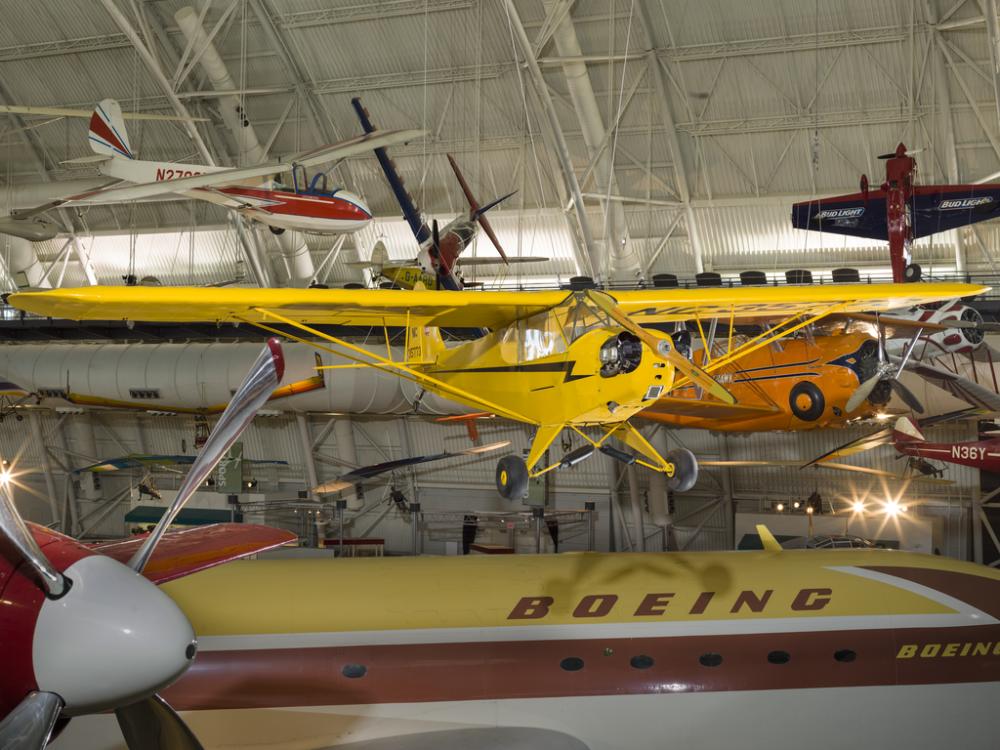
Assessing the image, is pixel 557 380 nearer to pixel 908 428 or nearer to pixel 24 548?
pixel 24 548

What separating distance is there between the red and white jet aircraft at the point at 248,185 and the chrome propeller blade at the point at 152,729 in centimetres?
1150

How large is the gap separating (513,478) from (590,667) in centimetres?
Answer: 355

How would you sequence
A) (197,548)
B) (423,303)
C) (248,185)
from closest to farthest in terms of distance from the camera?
(197,548) < (423,303) < (248,185)

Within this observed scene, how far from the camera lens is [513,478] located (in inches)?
345

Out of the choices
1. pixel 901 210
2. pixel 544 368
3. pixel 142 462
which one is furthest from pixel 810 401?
pixel 142 462

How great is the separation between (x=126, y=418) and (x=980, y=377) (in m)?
24.2

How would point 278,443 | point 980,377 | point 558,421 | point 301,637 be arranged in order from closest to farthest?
1. point 558,421
2. point 301,637
3. point 980,377
4. point 278,443

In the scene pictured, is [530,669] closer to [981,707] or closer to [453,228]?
[981,707]

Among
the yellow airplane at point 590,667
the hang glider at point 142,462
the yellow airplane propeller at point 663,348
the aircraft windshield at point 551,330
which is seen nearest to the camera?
the yellow airplane propeller at point 663,348

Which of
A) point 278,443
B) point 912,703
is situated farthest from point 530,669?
point 278,443

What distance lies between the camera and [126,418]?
27.4m

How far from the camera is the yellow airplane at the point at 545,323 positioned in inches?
327

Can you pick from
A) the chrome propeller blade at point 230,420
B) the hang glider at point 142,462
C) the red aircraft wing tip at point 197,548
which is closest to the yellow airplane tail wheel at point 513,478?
the red aircraft wing tip at point 197,548

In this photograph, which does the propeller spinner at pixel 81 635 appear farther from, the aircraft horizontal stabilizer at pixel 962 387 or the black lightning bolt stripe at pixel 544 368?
the aircraft horizontal stabilizer at pixel 962 387
